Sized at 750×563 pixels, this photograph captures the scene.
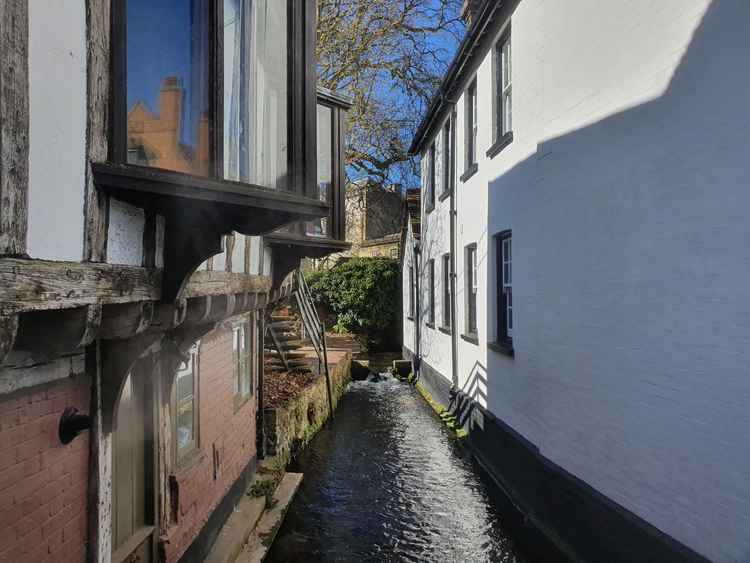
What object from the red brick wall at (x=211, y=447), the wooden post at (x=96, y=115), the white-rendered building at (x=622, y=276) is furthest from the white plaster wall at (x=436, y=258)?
the wooden post at (x=96, y=115)

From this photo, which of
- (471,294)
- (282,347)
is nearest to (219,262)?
(471,294)

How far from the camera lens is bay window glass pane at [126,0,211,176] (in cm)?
301

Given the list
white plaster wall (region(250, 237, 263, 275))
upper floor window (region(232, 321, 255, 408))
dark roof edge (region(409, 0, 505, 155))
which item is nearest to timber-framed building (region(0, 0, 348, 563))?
white plaster wall (region(250, 237, 263, 275))

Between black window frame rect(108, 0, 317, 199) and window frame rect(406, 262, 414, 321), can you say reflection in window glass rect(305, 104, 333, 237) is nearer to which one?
black window frame rect(108, 0, 317, 199)

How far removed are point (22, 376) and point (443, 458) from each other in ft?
27.5

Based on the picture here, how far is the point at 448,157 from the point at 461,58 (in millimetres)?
3313

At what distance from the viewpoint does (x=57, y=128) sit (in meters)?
2.46

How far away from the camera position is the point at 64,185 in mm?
2521

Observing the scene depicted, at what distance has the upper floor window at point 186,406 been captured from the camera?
17.0 ft

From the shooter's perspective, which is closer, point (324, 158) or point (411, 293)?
point (324, 158)

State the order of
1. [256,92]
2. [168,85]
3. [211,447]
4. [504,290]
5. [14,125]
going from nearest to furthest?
[14,125] < [168,85] < [256,92] < [211,447] < [504,290]

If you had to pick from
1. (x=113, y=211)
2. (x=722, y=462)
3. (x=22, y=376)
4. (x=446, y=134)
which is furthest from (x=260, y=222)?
(x=446, y=134)

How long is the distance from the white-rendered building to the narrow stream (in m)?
0.67

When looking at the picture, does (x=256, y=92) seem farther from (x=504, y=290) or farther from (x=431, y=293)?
(x=431, y=293)
